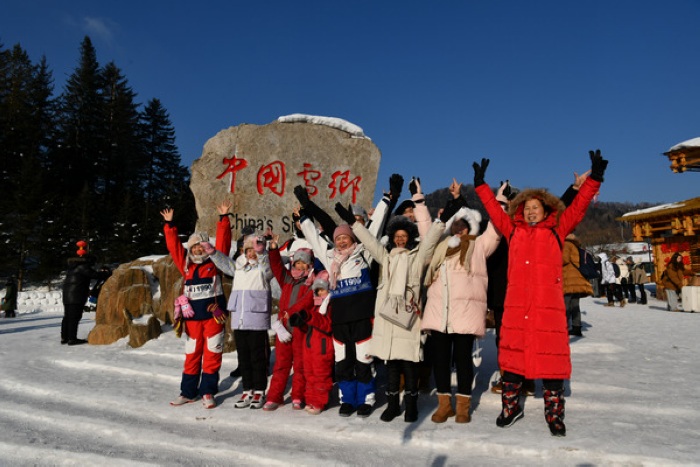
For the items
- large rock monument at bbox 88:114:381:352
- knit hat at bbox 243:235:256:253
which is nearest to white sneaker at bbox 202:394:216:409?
knit hat at bbox 243:235:256:253

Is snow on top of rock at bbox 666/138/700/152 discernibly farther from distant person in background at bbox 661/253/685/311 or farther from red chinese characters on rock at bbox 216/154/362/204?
red chinese characters on rock at bbox 216/154/362/204

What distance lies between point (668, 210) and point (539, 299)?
1637 cm

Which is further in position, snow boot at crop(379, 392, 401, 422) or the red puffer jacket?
snow boot at crop(379, 392, 401, 422)

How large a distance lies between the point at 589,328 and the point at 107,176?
31.1 meters

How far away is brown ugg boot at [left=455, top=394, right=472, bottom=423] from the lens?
320cm

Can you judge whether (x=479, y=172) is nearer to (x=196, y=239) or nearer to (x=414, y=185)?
(x=414, y=185)

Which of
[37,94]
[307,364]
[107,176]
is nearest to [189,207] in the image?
[107,176]

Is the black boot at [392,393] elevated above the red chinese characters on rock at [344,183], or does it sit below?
below

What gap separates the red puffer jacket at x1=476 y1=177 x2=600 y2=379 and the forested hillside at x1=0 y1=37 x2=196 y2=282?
23.2m

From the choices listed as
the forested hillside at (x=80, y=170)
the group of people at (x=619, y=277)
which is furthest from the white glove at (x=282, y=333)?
the forested hillside at (x=80, y=170)

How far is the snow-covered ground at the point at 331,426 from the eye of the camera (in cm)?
273

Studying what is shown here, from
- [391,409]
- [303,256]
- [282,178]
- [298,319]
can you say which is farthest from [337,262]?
[282,178]

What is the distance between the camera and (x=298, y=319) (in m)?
3.55

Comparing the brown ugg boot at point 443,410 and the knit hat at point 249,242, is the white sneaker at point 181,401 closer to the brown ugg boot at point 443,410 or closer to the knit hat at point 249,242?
the knit hat at point 249,242
